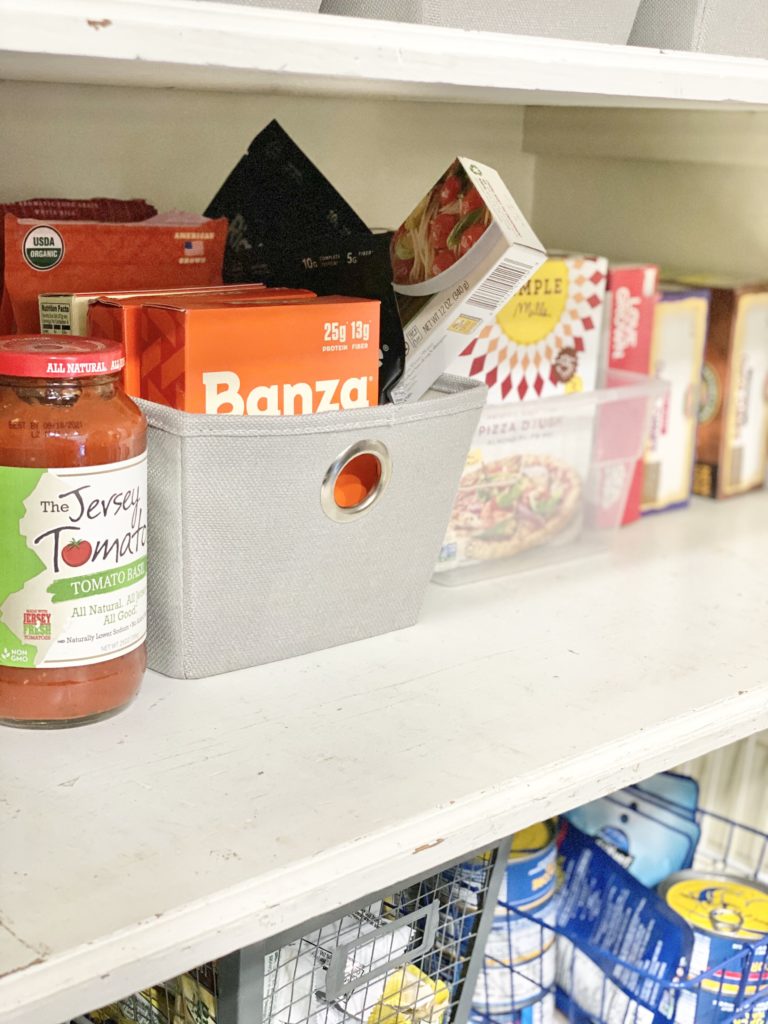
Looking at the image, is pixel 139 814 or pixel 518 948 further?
pixel 518 948

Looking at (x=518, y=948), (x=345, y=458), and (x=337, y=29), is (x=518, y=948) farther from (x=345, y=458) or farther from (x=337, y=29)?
(x=337, y=29)

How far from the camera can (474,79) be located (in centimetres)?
75

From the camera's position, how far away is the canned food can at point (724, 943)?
1.07 metres

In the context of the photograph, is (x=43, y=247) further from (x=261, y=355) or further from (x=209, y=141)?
(x=209, y=141)

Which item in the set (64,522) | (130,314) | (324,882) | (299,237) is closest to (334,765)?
(324,882)

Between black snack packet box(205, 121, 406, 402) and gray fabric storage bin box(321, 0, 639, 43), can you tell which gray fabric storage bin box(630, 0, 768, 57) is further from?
black snack packet box(205, 121, 406, 402)

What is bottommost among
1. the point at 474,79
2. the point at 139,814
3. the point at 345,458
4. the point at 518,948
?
the point at 518,948

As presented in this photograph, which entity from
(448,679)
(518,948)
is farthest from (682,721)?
(518,948)

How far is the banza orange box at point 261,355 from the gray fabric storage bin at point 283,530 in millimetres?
29

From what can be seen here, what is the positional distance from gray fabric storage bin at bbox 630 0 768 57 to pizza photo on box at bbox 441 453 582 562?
373 mm

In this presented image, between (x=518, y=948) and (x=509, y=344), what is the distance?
0.56 m

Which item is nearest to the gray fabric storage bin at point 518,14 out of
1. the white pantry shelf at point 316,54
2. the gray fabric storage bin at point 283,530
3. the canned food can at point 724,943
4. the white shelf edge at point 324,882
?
the white pantry shelf at point 316,54

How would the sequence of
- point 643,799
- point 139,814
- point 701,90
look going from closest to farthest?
point 139,814
point 701,90
point 643,799

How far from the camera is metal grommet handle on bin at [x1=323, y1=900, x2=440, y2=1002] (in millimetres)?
818
